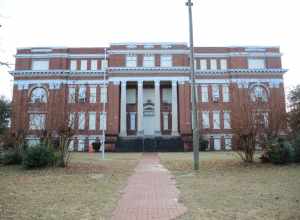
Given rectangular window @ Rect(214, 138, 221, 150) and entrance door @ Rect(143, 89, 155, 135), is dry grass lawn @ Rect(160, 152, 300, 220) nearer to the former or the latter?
rectangular window @ Rect(214, 138, 221, 150)

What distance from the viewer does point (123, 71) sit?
44125mm

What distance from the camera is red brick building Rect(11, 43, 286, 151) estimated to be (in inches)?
1729

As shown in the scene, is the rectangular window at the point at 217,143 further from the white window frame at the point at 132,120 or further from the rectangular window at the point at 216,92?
the white window frame at the point at 132,120

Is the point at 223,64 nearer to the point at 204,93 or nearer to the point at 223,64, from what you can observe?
the point at 223,64

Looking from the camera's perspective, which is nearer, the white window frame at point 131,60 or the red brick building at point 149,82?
the red brick building at point 149,82

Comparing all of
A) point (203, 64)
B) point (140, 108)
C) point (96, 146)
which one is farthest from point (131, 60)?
point (96, 146)

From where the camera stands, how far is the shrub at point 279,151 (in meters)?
16.3

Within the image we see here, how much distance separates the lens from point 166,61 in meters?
44.6

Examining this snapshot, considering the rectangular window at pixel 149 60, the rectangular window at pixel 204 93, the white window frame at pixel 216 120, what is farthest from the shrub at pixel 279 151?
the rectangular window at pixel 149 60

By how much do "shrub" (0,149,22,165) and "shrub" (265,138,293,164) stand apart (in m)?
15.3

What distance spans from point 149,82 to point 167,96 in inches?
163

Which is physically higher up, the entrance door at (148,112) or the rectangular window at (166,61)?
the rectangular window at (166,61)

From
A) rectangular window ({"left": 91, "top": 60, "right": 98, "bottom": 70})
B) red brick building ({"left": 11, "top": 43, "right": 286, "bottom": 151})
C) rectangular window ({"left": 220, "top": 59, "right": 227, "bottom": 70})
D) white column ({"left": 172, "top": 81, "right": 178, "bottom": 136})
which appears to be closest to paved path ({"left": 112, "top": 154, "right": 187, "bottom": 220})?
white column ({"left": 172, "top": 81, "right": 178, "bottom": 136})

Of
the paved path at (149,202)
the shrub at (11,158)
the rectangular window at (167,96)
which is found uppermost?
the rectangular window at (167,96)
